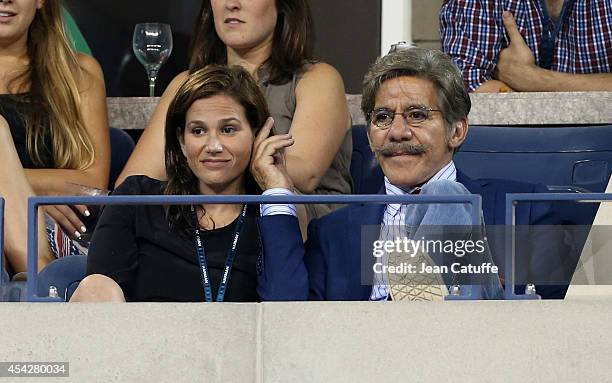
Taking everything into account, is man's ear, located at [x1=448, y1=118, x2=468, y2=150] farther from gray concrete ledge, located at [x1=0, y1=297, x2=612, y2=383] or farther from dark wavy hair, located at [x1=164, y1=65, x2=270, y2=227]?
gray concrete ledge, located at [x1=0, y1=297, x2=612, y2=383]

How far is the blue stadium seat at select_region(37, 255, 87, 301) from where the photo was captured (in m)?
2.79

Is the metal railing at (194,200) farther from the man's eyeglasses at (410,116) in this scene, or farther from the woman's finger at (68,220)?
the man's eyeglasses at (410,116)

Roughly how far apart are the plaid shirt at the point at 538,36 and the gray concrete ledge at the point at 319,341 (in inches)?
77.6

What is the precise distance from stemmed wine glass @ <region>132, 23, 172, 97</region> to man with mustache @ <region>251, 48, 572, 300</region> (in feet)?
4.62

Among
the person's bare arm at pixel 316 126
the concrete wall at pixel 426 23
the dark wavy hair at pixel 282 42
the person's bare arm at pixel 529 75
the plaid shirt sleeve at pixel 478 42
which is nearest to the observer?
the person's bare arm at pixel 316 126

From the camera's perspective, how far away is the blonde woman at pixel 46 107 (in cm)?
392

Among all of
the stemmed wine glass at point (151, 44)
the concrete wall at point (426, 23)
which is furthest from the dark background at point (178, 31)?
the stemmed wine glass at point (151, 44)

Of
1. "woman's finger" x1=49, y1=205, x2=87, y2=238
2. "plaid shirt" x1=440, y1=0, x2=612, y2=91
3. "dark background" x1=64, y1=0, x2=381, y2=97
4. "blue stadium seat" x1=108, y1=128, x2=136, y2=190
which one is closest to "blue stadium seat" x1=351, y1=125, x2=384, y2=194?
"blue stadium seat" x1=108, y1=128, x2=136, y2=190

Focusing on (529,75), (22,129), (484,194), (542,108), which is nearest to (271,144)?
(484,194)

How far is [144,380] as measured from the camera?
2.74m

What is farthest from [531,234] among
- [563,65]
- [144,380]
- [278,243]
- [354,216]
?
[563,65]

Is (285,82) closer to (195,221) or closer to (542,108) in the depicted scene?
(542,108)

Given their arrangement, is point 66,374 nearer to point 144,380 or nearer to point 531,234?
point 144,380

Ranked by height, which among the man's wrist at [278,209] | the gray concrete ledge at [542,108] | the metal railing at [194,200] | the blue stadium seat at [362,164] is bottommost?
the blue stadium seat at [362,164]
